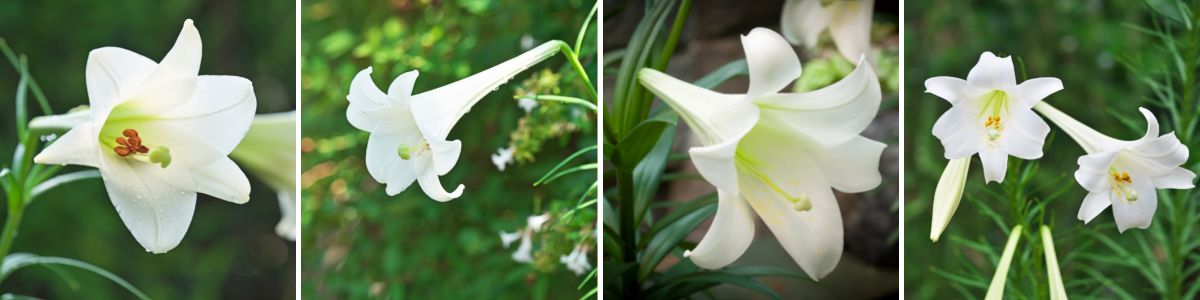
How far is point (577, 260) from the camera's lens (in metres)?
1.34

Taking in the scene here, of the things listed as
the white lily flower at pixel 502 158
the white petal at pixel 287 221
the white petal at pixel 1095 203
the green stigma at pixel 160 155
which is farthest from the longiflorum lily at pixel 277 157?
the white petal at pixel 1095 203

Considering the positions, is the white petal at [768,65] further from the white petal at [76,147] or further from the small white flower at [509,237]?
the white petal at [76,147]

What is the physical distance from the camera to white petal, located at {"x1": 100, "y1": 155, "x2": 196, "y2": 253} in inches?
37.4

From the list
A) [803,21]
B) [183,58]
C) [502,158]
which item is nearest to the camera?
[183,58]

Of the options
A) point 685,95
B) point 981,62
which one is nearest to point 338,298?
point 685,95

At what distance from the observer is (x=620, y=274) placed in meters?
1.36

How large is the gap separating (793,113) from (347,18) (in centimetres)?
50

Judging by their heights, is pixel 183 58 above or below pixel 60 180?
above

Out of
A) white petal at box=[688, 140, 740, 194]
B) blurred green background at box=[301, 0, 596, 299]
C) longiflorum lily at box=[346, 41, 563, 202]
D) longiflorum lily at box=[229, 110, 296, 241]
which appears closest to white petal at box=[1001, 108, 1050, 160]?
white petal at box=[688, 140, 740, 194]

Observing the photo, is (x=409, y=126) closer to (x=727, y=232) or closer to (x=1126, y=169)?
(x=727, y=232)

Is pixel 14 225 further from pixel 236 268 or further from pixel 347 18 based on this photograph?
pixel 347 18

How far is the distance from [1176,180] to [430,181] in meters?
0.92

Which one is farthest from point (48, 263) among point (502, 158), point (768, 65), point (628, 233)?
point (768, 65)

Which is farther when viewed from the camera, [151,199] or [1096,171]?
[1096,171]
